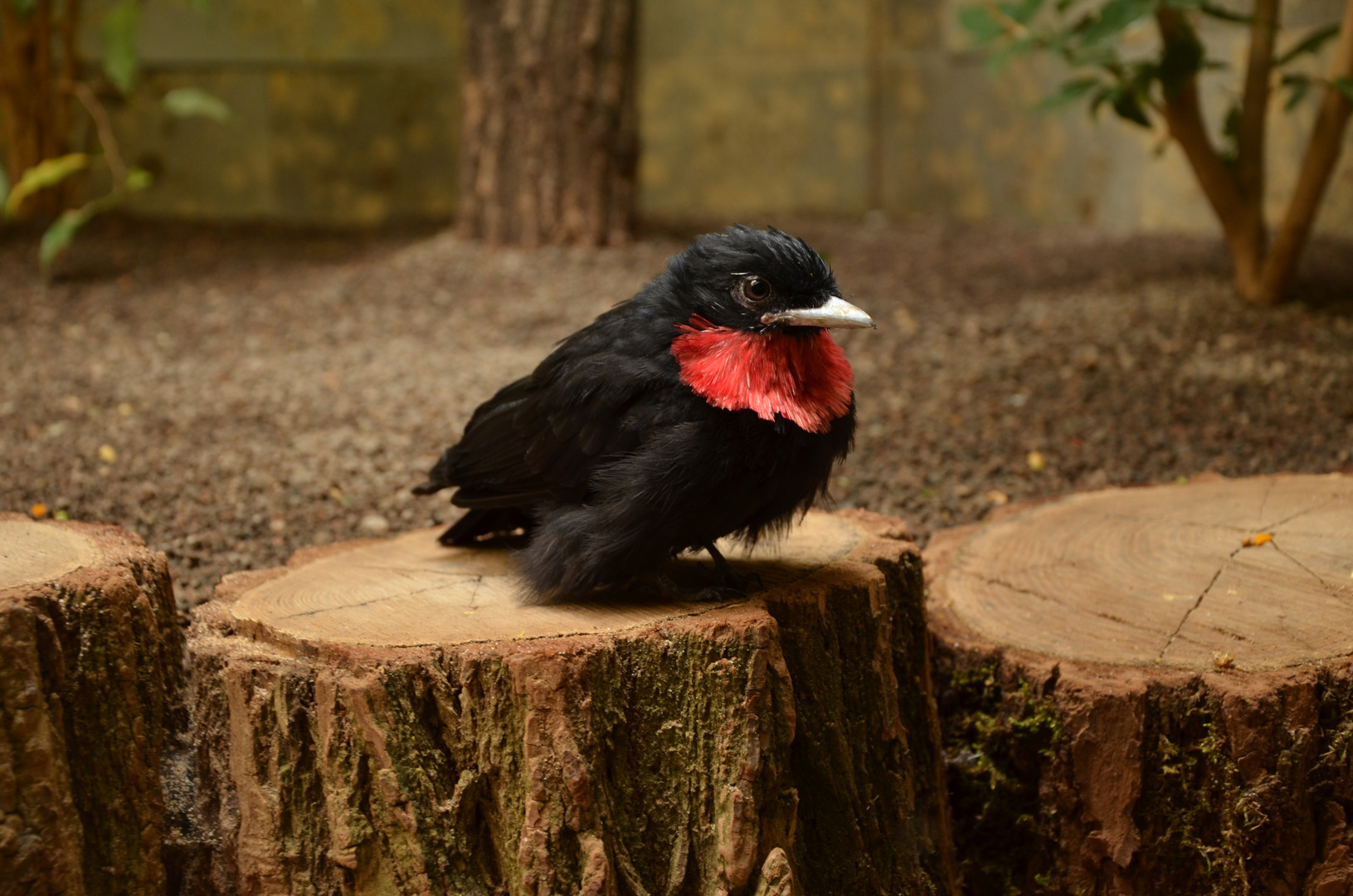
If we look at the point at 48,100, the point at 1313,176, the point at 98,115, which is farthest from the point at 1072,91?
the point at 48,100

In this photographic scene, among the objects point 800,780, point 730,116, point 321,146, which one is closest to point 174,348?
point 321,146

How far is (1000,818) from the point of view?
2.31m

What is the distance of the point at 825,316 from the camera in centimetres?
193

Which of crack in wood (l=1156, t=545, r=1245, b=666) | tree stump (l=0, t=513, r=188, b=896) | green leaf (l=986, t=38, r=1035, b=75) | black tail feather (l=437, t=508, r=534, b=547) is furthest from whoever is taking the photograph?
green leaf (l=986, t=38, r=1035, b=75)

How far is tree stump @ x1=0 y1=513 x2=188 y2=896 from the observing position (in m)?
1.73

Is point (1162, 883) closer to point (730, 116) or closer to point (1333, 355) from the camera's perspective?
point (1333, 355)

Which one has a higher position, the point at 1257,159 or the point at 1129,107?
the point at 1129,107

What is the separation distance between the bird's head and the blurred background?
1.39 metres

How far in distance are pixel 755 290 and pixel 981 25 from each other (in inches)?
109

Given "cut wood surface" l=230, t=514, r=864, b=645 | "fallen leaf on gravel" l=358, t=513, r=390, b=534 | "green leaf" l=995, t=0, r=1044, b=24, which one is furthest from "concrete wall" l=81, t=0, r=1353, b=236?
"cut wood surface" l=230, t=514, r=864, b=645

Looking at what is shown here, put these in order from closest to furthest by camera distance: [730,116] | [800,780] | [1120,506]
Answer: [800,780], [1120,506], [730,116]

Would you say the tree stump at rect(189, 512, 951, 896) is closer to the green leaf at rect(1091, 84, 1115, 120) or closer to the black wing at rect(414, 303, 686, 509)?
the black wing at rect(414, 303, 686, 509)

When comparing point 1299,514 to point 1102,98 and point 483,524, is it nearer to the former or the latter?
point 483,524

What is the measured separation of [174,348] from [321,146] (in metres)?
2.87
